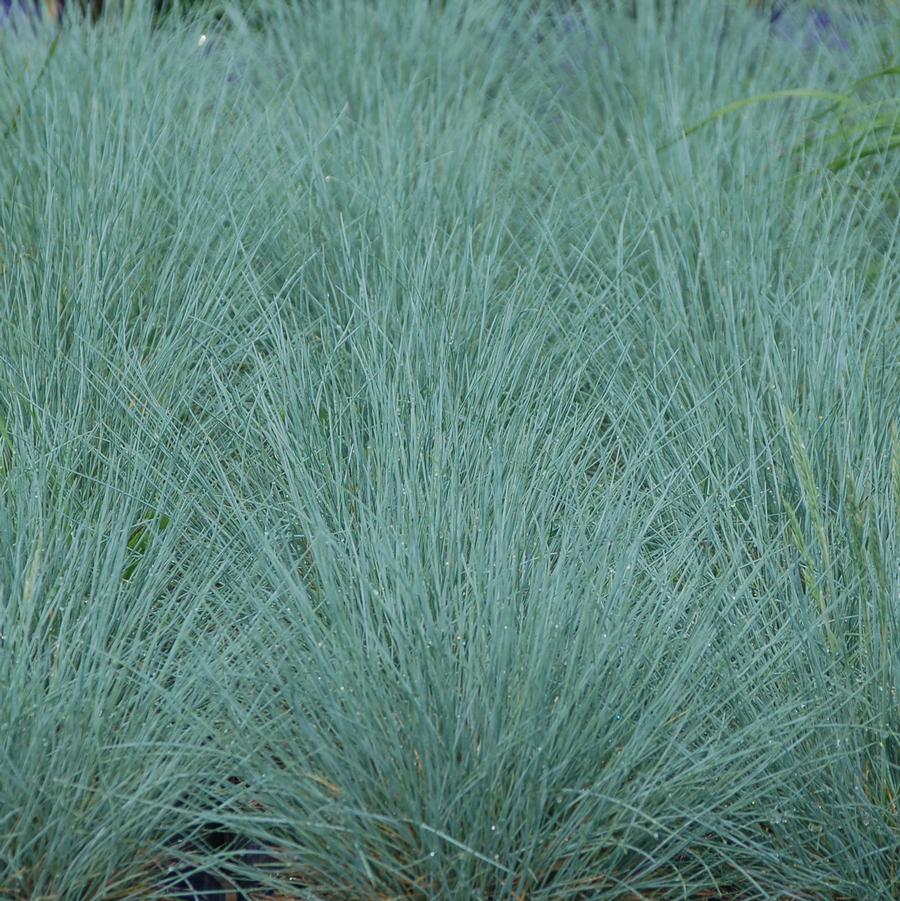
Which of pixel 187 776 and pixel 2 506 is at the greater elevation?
pixel 2 506

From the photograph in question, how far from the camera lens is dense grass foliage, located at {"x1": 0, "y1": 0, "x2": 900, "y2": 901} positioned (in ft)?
4.60

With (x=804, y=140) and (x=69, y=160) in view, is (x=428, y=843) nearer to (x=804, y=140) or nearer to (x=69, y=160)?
(x=69, y=160)

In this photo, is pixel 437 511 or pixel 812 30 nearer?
pixel 437 511

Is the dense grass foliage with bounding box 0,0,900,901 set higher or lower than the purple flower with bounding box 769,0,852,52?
lower

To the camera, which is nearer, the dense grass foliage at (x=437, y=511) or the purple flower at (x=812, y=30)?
the dense grass foliage at (x=437, y=511)

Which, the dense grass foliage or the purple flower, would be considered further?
the purple flower

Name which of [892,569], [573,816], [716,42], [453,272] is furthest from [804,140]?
[573,816]

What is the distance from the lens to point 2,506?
5.52 feet

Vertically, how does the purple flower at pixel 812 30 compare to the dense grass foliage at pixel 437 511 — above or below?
above

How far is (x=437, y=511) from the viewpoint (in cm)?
168

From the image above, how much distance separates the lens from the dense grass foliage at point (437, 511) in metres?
1.40

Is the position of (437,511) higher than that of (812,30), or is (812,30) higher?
(812,30)

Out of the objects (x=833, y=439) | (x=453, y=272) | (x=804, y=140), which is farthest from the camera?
(x=804, y=140)

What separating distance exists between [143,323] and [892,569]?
1.43 m
